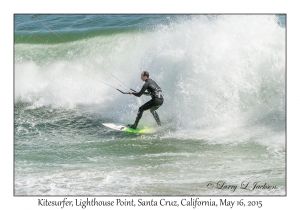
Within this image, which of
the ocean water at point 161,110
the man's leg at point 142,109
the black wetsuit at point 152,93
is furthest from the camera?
the man's leg at point 142,109

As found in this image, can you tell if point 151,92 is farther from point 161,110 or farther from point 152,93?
point 161,110

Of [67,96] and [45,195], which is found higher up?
[67,96]

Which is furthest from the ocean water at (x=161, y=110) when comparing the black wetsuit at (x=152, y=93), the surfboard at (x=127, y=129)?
the black wetsuit at (x=152, y=93)

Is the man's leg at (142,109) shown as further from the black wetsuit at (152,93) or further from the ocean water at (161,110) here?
the ocean water at (161,110)

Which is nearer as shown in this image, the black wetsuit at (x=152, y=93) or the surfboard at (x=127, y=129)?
the black wetsuit at (x=152, y=93)

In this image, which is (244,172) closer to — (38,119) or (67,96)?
(38,119)

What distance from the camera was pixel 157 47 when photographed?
492 inches

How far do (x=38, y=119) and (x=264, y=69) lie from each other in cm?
675

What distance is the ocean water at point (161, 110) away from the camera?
25.2 feet

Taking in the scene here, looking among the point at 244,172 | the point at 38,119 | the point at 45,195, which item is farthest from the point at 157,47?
the point at 45,195

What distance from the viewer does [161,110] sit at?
445 inches

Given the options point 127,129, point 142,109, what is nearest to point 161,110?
point 142,109

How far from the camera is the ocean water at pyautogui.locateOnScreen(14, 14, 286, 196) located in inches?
303

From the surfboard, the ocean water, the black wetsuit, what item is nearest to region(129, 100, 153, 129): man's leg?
the black wetsuit
